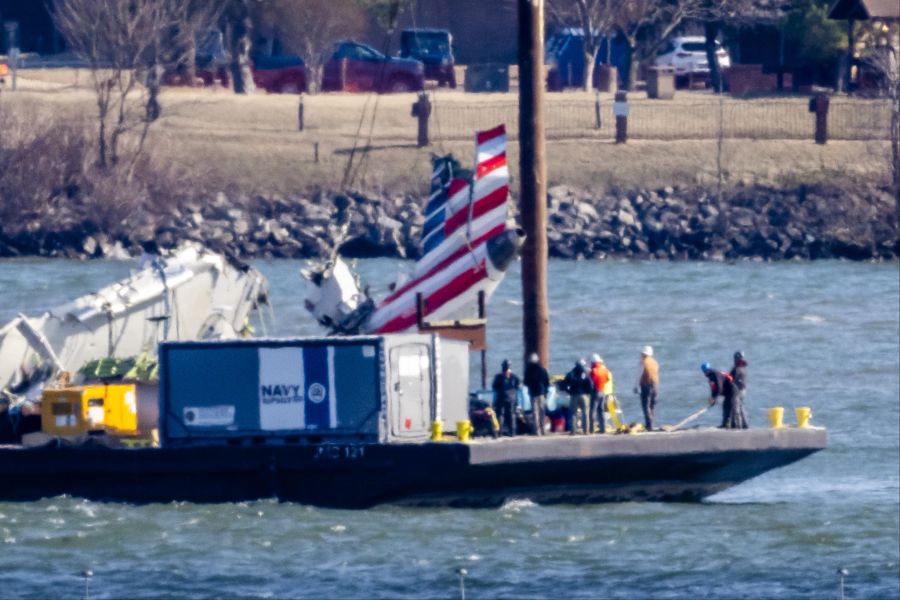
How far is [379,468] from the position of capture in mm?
25688

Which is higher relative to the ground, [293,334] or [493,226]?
[493,226]

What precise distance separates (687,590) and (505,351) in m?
20.4

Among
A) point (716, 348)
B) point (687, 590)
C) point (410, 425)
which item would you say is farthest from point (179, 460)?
point (716, 348)

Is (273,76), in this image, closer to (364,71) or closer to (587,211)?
(364,71)

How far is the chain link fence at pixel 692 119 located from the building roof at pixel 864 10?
3.09m

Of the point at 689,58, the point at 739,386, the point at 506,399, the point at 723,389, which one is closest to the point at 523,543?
the point at 506,399

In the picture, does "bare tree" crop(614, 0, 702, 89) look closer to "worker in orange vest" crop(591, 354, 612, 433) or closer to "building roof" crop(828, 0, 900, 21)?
→ "building roof" crop(828, 0, 900, 21)

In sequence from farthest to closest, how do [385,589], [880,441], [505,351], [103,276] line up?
[103,276] → [505,351] → [880,441] → [385,589]

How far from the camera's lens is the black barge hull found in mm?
25562

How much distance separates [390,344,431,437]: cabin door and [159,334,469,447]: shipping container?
A: 0.04 ft

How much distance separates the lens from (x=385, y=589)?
72.7 feet

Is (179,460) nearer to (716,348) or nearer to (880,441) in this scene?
(880,441)

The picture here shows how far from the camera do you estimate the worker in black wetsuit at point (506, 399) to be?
2577 cm

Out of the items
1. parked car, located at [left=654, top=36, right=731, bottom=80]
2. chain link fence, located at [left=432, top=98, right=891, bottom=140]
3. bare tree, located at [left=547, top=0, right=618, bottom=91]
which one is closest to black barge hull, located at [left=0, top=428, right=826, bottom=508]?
chain link fence, located at [left=432, top=98, right=891, bottom=140]
